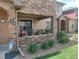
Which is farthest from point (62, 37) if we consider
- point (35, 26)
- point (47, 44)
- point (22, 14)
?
point (22, 14)

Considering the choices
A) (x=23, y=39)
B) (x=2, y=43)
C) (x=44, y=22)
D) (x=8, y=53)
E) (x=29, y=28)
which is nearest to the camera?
(x=8, y=53)

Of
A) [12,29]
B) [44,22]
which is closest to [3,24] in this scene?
[12,29]

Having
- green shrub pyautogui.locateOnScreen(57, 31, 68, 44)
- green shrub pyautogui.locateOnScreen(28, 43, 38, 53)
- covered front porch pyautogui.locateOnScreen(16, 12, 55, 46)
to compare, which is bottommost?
green shrub pyautogui.locateOnScreen(28, 43, 38, 53)

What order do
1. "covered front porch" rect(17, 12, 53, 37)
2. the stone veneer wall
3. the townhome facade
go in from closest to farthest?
the townhome facade, the stone veneer wall, "covered front porch" rect(17, 12, 53, 37)

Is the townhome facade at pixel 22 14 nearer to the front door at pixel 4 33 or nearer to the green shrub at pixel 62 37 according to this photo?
the front door at pixel 4 33

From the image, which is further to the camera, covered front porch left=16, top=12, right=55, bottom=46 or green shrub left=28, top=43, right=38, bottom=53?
covered front porch left=16, top=12, right=55, bottom=46

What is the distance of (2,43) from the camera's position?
8867 millimetres

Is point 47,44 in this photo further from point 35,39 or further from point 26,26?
point 26,26

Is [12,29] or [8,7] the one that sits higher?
[8,7]

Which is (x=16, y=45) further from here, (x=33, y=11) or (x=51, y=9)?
Answer: (x=51, y=9)

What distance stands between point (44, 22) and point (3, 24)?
21.0ft

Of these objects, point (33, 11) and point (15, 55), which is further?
point (33, 11)

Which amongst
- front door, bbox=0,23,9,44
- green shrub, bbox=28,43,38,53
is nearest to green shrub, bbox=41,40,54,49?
green shrub, bbox=28,43,38,53

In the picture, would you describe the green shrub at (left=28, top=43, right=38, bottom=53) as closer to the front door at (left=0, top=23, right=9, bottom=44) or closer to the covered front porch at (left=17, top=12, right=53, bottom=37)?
the front door at (left=0, top=23, right=9, bottom=44)
